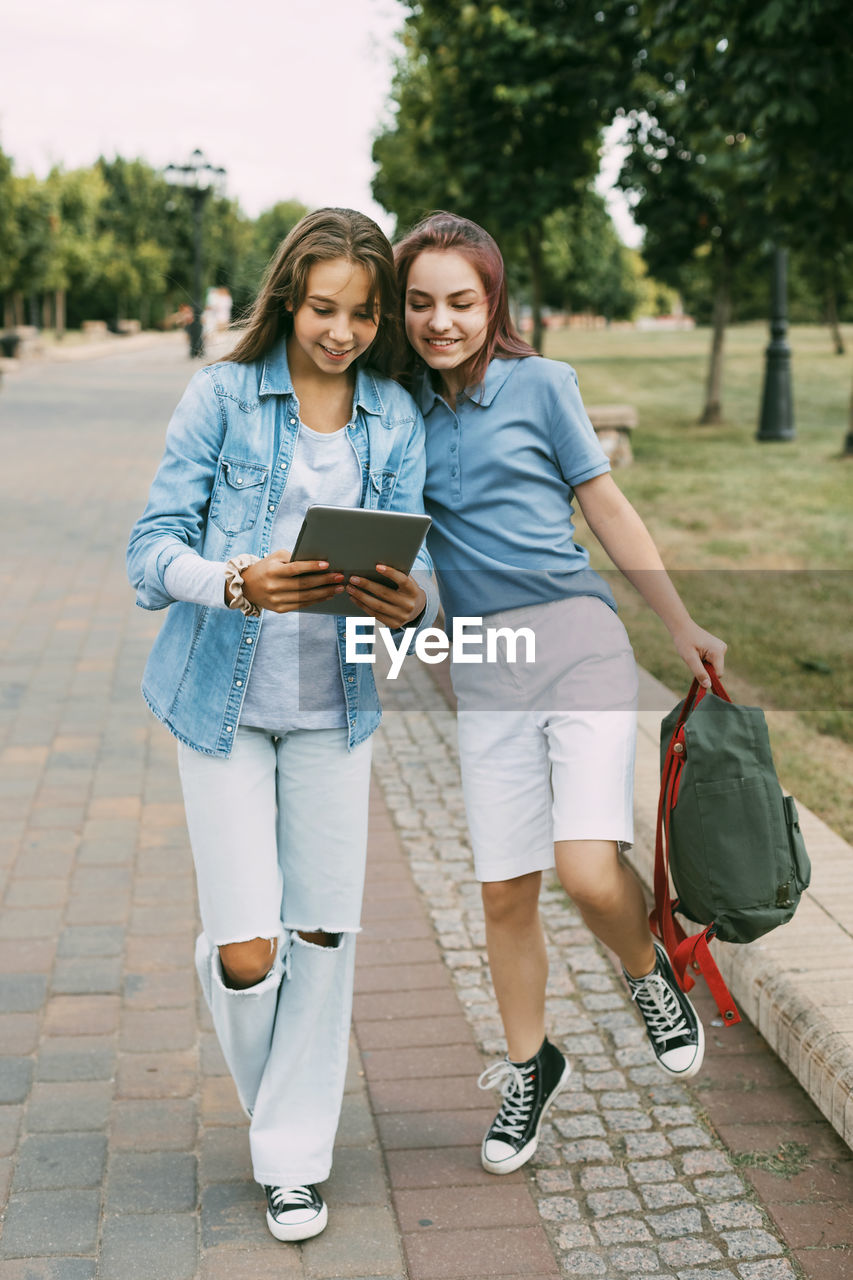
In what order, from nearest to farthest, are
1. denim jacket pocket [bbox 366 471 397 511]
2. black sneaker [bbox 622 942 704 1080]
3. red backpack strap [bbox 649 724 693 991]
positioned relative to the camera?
denim jacket pocket [bbox 366 471 397 511]
red backpack strap [bbox 649 724 693 991]
black sneaker [bbox 622 942 704 1080]

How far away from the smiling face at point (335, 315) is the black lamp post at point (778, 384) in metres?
15.6

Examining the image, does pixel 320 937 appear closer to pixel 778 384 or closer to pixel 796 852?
pixel 796 852

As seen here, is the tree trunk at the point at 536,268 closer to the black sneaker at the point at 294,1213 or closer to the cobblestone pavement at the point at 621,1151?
the cobblestone pavement at the point at 621,1151

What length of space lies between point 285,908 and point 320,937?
0.09 metres

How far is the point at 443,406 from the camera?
9.17 feet

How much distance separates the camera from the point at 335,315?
2.48m

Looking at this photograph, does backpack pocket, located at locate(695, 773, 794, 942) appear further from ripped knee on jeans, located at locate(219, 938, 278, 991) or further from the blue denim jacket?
ripped knee on jeans, located at locate(219, 938, 278, 991)

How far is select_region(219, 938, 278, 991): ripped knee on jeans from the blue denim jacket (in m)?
0.39

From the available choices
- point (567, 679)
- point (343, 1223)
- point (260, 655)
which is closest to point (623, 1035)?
point (343, 1223)

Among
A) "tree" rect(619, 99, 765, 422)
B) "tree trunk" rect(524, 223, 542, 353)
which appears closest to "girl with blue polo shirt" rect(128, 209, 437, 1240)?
"tree" rect(619, 99, 765, 422)

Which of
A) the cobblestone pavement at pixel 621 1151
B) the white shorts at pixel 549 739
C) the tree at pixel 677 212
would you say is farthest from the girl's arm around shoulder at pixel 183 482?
the tree at pixel 677 212

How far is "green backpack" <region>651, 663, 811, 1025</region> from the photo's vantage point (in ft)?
9.00

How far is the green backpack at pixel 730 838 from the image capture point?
2742mm

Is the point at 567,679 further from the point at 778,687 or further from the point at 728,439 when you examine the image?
the point at 728,439
